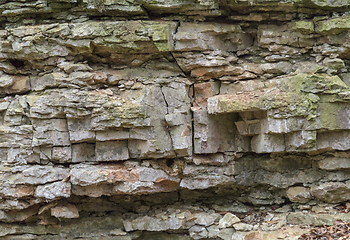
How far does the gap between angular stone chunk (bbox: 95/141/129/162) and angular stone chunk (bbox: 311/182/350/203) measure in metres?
4.21

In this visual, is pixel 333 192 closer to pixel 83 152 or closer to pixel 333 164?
pixel 333 164

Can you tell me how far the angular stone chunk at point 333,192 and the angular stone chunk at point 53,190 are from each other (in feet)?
17.5

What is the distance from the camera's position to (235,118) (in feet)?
24.7

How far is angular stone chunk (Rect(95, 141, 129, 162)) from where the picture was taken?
7348 mm

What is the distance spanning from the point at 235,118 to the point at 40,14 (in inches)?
192

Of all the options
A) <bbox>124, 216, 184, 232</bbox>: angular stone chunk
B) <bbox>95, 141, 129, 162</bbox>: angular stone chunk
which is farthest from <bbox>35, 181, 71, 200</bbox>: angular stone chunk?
<bbox>124, 216, 184, 232</bbox>: angular stone chunk

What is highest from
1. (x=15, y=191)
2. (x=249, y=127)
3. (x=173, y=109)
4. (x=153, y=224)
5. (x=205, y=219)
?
(x=173, y=109)

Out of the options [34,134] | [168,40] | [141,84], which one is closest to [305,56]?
[168,40]

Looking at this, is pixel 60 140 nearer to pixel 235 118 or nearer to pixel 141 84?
pixel 141 84

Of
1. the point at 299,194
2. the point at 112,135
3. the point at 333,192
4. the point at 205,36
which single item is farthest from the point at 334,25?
the point at 112,135

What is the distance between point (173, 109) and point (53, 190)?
3068mm

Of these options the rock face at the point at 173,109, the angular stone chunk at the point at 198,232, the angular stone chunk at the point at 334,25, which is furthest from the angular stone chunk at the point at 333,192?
the angular stone chunk at the point at 334,25

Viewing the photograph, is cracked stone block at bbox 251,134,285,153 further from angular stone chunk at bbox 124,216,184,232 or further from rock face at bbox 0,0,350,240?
angular stone chunk at bbox 124,216,184,232

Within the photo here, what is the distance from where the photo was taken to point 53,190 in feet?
23.5
